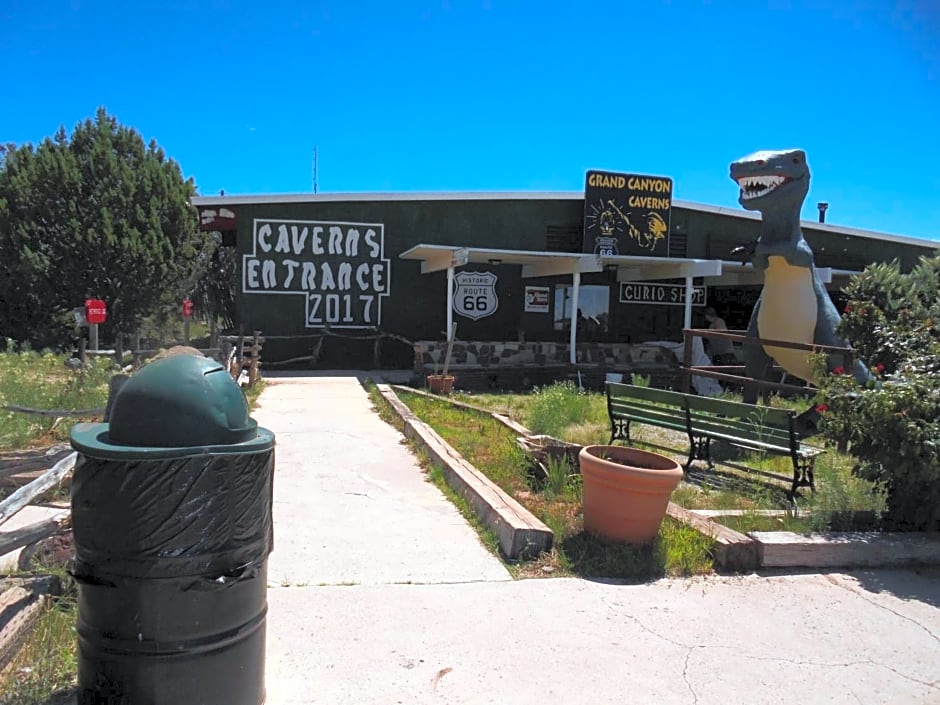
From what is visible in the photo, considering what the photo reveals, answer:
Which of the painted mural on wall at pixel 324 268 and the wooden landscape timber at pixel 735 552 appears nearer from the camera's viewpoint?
the wooden landscape timber at pixel 735 552

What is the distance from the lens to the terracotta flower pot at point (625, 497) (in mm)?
4539

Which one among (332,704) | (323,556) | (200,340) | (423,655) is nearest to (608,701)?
(423,655)

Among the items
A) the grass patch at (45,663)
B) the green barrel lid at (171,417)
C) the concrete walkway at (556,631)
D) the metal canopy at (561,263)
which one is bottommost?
the concrete walkway at (556,631)

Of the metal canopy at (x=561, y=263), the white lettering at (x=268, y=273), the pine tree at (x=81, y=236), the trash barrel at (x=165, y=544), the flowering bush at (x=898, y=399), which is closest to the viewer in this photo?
the trash barrel at (x=165, y=544)

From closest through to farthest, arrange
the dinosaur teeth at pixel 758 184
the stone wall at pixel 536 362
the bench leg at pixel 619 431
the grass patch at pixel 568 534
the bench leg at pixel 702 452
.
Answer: the grass patch at pixel 568 534 < the bench leg at pixel 702 452 < the bench leg at pixel 619 431 < the dinosaur teeth at pixel 758 184 < the stone wall at pixel 536 362

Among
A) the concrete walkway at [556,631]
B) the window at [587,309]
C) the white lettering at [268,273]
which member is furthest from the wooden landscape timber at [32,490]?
the window at [587,309]

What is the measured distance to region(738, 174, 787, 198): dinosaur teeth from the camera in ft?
30.7

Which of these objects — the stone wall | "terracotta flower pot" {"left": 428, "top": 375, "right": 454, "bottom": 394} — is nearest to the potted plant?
"terracotta flower pot" {"left": 428, "top": 375, "right": 454, "bottom": 394}

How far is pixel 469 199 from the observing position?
59.3ft

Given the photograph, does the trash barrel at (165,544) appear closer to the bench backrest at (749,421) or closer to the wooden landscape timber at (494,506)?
the wooden landscape timber at (494,506)

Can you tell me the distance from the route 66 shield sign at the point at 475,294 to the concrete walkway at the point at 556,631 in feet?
44.5

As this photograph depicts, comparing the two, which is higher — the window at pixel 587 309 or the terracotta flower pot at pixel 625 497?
the window at pixel 587 309

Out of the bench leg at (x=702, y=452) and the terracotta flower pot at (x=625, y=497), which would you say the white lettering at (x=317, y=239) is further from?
the terracotta flower pot at (x=625, y=497)

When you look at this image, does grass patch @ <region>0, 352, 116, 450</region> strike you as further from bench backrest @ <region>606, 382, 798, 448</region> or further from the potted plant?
the potted plant
